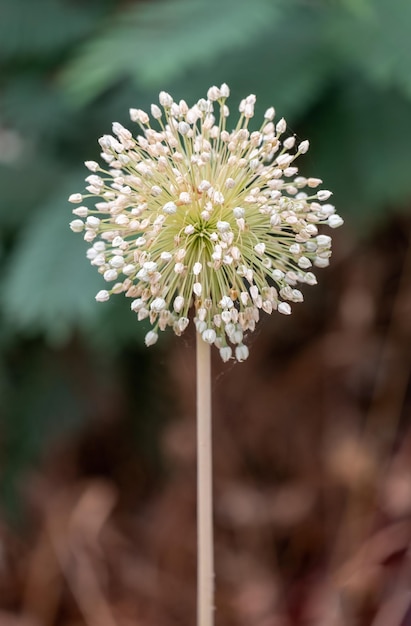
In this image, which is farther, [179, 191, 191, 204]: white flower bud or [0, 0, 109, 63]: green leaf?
[0, 0, 109, 63]: green leaf

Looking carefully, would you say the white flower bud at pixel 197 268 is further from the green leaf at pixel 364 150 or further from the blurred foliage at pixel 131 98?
the green leaf at pixel 364 150

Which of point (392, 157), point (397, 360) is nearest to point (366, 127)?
point (392, 157)

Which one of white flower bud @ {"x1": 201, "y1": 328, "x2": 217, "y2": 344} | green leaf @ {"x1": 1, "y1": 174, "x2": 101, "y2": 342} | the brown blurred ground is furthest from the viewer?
the brown blurred ground

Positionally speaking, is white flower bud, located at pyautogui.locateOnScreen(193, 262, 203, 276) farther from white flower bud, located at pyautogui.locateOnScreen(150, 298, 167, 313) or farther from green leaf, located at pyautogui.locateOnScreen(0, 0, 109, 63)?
green leaf, located at pyautogui.locateOnScreen(0, 0, 109, 63)

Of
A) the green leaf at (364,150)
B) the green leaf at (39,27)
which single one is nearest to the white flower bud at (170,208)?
the green leaf at (364,150)

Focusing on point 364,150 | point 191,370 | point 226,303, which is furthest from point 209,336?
point 191,370

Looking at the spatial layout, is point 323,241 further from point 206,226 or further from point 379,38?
point 379,38

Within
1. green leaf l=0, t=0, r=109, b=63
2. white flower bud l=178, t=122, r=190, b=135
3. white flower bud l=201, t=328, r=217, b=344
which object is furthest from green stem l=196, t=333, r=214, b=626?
green leaf l=0, t=0, r=109, b=63
